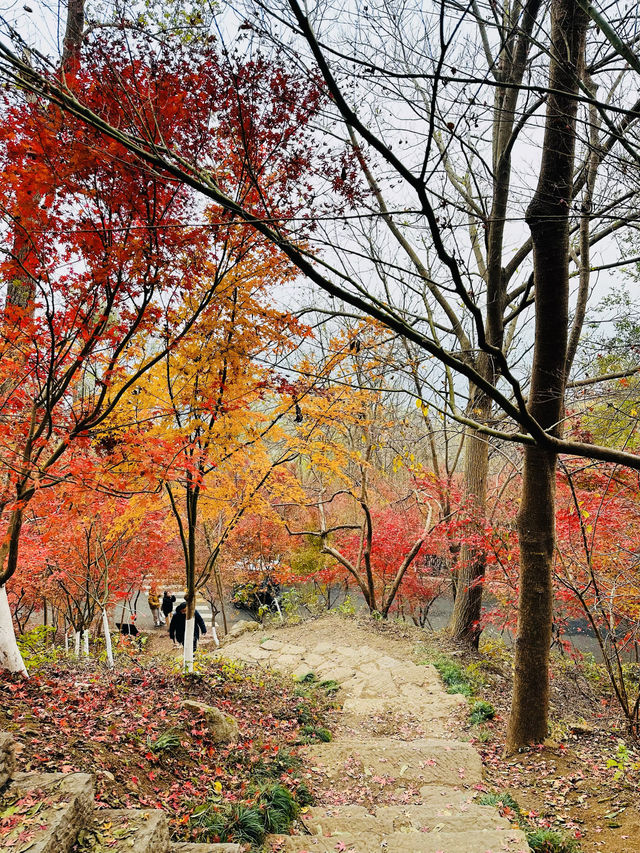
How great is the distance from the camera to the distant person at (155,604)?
56.6ft

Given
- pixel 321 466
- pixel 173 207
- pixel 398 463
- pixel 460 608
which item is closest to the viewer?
pixel 173 207

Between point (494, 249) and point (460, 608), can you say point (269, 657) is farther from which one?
point (494, 249)

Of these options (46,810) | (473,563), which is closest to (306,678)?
(473,563)

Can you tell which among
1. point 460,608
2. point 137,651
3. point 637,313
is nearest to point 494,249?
point 637,313

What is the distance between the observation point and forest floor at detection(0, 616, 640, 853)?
337 centimetres

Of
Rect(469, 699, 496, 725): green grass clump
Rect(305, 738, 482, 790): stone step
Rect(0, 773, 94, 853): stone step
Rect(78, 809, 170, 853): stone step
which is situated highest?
Rect(0, 773, 94, 853): stone step

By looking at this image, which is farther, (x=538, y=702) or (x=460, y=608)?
(x=460, y=608)

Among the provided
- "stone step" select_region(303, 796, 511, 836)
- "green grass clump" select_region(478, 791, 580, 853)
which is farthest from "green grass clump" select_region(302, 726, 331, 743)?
"green grass clump" select_region(478, 791, 580, 853)

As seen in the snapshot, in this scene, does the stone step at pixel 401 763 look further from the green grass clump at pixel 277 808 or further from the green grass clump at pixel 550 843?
the green grass clump at pixel 550 843

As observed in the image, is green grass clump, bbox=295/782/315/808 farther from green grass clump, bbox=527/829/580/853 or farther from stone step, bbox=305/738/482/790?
green grass clump, bbox=527/829/580/853

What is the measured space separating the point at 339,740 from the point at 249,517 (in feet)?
32.9

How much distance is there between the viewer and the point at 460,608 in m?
9.00

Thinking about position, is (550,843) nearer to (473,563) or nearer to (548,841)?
(548,841)

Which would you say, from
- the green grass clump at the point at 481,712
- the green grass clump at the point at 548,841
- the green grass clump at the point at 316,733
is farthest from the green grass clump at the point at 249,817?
the green grass clump at the point at 481,712
